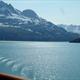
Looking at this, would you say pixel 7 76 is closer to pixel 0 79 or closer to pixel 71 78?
pixel 0 79

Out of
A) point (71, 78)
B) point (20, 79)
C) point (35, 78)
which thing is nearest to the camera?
point (20, 79)

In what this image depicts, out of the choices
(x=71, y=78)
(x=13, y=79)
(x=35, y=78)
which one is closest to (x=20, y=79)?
(x=13, y=79)

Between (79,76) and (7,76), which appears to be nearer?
(7,76)

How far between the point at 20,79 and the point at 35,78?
1905 inches

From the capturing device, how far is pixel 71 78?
62.8m

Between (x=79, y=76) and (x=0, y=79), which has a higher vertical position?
(x=0, y=79)

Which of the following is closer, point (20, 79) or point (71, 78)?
point (20, 79)

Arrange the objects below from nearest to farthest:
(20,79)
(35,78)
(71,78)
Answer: (20,79) → (35,78) → (71,78)

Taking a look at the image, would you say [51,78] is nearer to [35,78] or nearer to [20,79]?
[35,78]

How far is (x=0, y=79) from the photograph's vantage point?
37.3ft

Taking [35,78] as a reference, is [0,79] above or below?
above

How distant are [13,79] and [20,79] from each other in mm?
268

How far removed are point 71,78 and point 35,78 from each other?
28.5 ft

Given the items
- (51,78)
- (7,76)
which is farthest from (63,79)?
(7,76)
